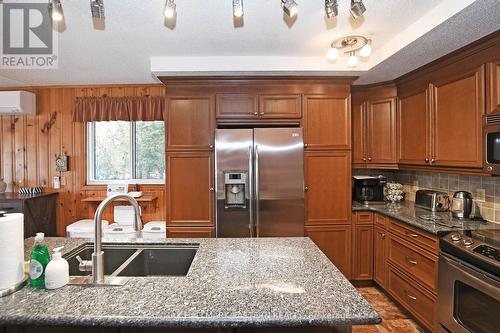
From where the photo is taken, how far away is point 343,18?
2.03 meters

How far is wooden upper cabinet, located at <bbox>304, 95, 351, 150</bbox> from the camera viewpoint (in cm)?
295

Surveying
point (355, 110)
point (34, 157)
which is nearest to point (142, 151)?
point (34, 157)

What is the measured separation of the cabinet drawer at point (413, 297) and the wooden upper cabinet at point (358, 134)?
1.26 metres

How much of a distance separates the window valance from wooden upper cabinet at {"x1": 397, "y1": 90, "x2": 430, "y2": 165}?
2891 mm

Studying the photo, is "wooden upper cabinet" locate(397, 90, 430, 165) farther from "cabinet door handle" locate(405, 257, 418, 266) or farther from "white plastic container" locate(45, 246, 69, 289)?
"white plastic container" locate(45, 246, 69, 289)

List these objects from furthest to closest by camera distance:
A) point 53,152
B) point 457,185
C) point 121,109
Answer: point 53,152
point 121,109
point 457,185

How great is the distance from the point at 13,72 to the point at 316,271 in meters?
3.79

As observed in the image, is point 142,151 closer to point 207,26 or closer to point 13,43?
point 13,43

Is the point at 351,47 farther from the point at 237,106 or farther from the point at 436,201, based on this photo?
the point at 436,201

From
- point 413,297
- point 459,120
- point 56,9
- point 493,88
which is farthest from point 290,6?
point 413,297

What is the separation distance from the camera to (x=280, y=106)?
9.64ft

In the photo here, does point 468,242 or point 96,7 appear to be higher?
point 96,7

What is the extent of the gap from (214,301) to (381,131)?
288 cm

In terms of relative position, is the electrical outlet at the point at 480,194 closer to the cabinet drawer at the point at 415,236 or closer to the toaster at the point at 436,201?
the toaster at the point at 436,201
